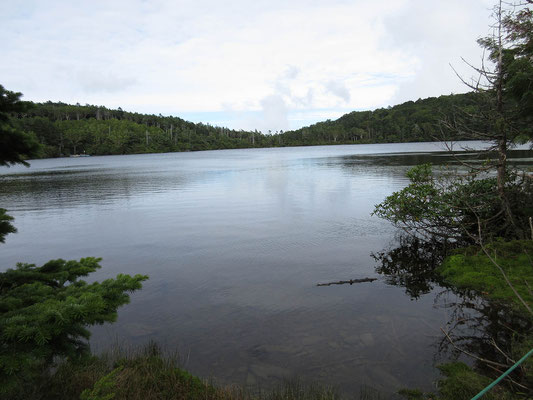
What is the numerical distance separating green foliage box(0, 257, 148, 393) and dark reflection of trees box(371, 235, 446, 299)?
31.9 feet

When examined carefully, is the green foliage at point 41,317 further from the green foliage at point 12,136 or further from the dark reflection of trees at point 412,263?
the dark reflection of trees at point 412,263

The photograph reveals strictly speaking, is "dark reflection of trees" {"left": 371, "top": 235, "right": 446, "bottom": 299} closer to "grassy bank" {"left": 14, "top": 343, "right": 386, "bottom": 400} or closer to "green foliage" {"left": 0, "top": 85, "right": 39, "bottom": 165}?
"grassy bank" {"left": 14, "top": 343, "right": 386, "bottom": 400}

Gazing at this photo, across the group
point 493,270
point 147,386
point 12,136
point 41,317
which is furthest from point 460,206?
point 12,136

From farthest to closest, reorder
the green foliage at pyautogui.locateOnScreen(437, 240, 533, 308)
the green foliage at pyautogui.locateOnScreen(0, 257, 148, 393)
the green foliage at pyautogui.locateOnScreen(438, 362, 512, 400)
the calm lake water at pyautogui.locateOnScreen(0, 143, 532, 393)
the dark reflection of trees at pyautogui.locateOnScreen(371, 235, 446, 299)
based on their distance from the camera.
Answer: the dark reflection of trees at pyautogui.locateOnScreen(371, 235, 446, 299)
the green foliage at pyautogui.locateOnScreen(437, 240, 533, 308)
the calm lake water at pyautogui.locateOnScreen(0, 143, 532, 393)
the green foliage at pyautogui.locateOnScreen(438, 362, 512, 400)
the green foliage at pyautogui.locateOnScreen(0, 257, 148, 393)

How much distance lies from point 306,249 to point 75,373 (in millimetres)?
11532

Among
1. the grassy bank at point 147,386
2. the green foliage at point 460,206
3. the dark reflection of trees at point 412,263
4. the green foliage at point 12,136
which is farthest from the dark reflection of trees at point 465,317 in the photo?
the green foliage at point 12,136

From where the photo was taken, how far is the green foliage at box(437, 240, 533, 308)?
34.8ft

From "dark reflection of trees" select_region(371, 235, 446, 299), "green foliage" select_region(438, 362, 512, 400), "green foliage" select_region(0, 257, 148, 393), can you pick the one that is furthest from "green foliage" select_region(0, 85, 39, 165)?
"dark reflection of trees" select_region(371, 235, 446, 299)

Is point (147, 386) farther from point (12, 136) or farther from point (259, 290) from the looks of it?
point (259, 290)

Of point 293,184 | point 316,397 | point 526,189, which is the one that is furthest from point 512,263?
point 293,184

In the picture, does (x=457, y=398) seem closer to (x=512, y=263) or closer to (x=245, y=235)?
(x=512, y=263)

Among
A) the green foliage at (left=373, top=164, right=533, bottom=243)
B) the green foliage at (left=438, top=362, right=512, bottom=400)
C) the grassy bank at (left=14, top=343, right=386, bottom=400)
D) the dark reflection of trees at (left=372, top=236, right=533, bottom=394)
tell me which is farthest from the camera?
the green foliage at (left=373, top=164, right=533, bottom=243)

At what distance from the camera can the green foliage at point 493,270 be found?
→ 10.6m

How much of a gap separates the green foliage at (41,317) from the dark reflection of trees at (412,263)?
9715mm
